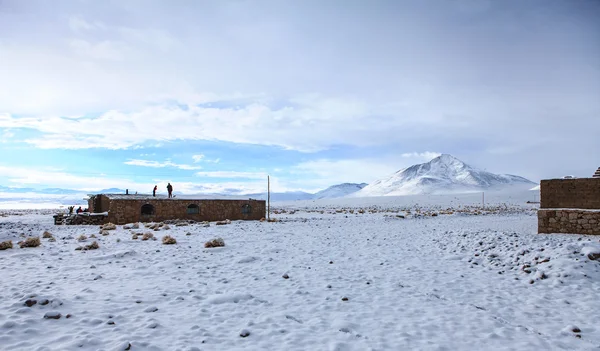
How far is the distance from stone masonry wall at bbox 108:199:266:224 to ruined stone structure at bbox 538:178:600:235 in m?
23.3

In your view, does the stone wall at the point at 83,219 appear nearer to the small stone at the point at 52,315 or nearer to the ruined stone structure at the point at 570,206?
the small stone at the point at 52,315

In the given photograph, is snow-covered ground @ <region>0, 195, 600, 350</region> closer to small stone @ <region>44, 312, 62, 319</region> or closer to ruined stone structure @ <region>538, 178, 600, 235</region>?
small stone @ <region>44, 312, 62, 319</region>

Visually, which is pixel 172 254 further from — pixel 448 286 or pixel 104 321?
pixel 448 286

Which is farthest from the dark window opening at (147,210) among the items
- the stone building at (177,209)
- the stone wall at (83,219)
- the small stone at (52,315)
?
the small stone at (52,315)

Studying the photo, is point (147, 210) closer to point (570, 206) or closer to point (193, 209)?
point (193, 209)

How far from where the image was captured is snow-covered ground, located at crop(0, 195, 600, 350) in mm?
5535

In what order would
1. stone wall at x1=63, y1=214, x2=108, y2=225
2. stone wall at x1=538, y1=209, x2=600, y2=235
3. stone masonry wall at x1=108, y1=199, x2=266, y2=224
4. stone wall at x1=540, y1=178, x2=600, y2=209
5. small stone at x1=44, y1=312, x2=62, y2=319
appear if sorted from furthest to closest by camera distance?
1. stone wall at x1=63, y1=214, x2=108, y2=225
2. stone masonry wall at x1=108, y1=199, x2=266, y2=224
3. stone wall at x1=540, y1=178, x2=600, y2=209
4. stone wall at x1=538, y1=209, x2=600, y2=235
5. small stone at x1=44, y1=312, x2=62, y2=319

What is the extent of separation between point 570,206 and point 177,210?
27002 millimetres

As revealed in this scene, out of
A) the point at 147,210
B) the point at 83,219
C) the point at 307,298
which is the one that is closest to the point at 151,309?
the point at 307,298

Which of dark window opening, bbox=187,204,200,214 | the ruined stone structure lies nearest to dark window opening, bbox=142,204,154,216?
dark window opening, bbox=187,204,200,214

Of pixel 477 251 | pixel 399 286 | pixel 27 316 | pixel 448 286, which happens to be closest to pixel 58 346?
pixel 27 316

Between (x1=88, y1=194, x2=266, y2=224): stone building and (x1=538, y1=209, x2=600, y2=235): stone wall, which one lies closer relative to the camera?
(x1=538, y1=209, x2=600, y2=235): stone wall

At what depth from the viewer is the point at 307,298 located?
7.69 meters

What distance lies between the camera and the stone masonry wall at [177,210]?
92.1 ft
